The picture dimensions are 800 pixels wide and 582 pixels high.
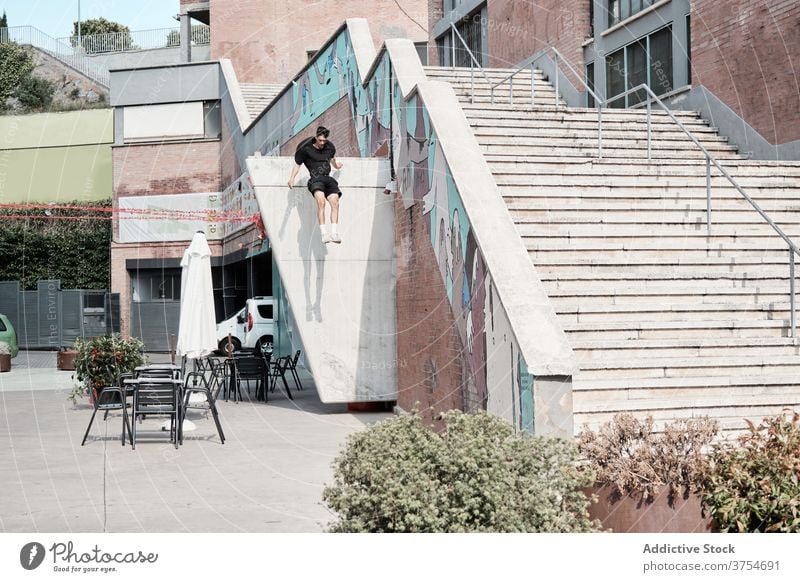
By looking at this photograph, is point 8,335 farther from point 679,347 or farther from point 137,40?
point 137,40

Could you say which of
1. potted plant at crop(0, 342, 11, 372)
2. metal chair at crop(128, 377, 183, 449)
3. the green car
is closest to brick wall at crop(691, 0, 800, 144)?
metal chair at crop(128, 377, 183, 449)

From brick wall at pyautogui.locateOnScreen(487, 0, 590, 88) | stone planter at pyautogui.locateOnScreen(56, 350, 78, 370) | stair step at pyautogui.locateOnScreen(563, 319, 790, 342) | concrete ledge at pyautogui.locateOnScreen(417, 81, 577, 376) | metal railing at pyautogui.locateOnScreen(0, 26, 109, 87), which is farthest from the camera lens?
stone planter at pyautogui.locateOnScreen(56, 350, 78, 370)

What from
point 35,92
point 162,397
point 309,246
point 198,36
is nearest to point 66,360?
point 35,92

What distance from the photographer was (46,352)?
3250 cm

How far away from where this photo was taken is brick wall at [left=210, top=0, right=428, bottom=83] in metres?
37.9

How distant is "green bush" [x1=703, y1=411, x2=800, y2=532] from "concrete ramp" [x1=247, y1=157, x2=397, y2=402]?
27.5 ft

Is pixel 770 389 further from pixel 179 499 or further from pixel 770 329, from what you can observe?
pixel 179 499

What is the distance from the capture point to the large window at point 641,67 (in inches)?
695

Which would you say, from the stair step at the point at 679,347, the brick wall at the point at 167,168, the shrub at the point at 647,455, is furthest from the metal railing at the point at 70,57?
the shrub at the point at 647,455

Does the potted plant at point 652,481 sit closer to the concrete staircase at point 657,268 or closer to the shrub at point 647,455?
the shrub at point 647,455

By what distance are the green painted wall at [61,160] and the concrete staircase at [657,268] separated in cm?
2880

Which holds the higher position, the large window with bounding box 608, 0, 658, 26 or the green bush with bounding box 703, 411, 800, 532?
the large window with bounding box 608, 0, 658, 26

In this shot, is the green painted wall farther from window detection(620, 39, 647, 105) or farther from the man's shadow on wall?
the man's shadow on wall
